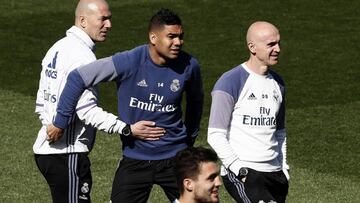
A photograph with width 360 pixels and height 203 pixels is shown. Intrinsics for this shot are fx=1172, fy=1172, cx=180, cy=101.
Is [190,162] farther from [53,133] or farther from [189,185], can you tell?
[53,133]

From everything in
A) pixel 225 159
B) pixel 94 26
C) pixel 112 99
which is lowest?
pixel 112 99

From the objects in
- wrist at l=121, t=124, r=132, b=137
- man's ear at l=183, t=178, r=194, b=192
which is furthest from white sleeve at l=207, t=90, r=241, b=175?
man's ear at l=183, t=178, r=194, b=192

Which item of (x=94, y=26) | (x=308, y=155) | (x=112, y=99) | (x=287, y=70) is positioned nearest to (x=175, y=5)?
(x=287, y=70)

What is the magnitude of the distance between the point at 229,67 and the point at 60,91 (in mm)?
10164

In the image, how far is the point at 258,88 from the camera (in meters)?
10.9

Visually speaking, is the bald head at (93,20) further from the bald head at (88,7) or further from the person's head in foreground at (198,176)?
the person's head in foreground at (198,176)

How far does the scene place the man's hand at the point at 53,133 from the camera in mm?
10969

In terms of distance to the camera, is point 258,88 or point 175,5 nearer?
point 258,88

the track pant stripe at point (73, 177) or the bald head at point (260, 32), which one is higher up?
the bald head at point (260, 32)

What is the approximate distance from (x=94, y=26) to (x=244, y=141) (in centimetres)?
190

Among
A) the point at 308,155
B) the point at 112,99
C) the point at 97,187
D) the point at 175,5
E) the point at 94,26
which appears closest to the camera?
the point at 94,26

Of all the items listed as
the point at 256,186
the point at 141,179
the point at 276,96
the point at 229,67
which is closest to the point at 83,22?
the point at 141,179

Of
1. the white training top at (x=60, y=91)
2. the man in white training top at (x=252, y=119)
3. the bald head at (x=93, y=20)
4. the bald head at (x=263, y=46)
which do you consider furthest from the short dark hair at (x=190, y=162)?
the bald head at (x=93, y=20)

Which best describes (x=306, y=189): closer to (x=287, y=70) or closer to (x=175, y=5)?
(x=287, y=70)
